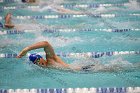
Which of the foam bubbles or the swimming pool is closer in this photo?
the swimming pool

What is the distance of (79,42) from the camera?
215 inches

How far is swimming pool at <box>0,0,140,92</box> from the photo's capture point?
163 inches

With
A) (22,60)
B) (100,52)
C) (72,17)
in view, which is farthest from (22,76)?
(72,17)

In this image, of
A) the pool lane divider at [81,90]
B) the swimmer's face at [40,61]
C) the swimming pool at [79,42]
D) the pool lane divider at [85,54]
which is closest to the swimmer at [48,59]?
the swimmer's face at [40,61]

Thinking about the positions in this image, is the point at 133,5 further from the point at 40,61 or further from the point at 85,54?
the point at 40,61

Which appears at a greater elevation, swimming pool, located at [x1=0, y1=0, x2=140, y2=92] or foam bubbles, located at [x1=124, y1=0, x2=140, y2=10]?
foam bubbles, located at [x1=124, y1=0, x2=140, y2=10]

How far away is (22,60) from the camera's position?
469cm

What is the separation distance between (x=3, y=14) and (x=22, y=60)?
2806 millimetres

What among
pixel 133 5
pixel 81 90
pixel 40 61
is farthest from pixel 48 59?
pixel 133 5

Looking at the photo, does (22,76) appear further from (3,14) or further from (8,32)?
(3,14)

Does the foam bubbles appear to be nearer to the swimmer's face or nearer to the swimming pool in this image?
the swimming pool

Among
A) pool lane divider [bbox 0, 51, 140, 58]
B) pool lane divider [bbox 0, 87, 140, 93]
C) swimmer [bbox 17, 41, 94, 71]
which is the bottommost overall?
pool lane divider [bbox 0, 87, 140, 93]

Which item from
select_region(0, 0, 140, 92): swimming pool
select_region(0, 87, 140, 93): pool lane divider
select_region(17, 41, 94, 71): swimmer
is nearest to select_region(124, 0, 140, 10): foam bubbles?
select_region(0, 0, 140, 92): swimming pool

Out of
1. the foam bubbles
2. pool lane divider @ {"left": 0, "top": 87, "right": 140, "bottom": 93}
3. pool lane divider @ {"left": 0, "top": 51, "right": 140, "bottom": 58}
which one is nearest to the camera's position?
pool lane divider @ {"left": 0, "top": 87, "right": 140, "bottom": 93}
